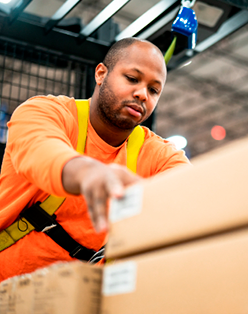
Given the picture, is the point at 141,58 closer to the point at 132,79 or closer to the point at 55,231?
the point at 132,79

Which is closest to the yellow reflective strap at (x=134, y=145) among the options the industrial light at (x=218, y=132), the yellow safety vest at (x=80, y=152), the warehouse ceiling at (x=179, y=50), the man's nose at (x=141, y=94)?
the yellow safety vest at (x=80, y=152)

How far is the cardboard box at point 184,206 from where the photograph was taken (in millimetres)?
637

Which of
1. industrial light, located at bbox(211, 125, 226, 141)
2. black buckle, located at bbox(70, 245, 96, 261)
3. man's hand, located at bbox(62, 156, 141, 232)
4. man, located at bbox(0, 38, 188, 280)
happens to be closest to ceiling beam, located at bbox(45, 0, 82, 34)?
man, located at bbox(0, 38, 188, 280)

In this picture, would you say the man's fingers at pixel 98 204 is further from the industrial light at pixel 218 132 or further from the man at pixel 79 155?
the industrial light at pixel 218 132

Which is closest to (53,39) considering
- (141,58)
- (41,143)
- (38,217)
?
(141,58)

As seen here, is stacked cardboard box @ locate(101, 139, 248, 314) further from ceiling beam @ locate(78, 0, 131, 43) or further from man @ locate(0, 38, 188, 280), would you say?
ceiling beam @ locate(78, 0, 131, 43)

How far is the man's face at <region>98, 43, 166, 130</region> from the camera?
1.40 meters

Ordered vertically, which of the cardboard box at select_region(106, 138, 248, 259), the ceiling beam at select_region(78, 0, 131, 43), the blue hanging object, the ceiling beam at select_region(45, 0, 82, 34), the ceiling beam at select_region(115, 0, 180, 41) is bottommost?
the cardboard box at select_region(106, 138, 248, 259)

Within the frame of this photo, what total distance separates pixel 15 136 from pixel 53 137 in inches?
5.4

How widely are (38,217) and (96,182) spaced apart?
23.8 inches

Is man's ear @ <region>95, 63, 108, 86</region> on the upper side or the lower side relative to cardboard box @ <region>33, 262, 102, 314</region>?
upper

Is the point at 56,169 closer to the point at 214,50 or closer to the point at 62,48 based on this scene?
the point at 62,48

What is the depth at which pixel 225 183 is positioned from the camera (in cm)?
65

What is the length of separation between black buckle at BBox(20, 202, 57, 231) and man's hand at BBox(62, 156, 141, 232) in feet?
1.72
